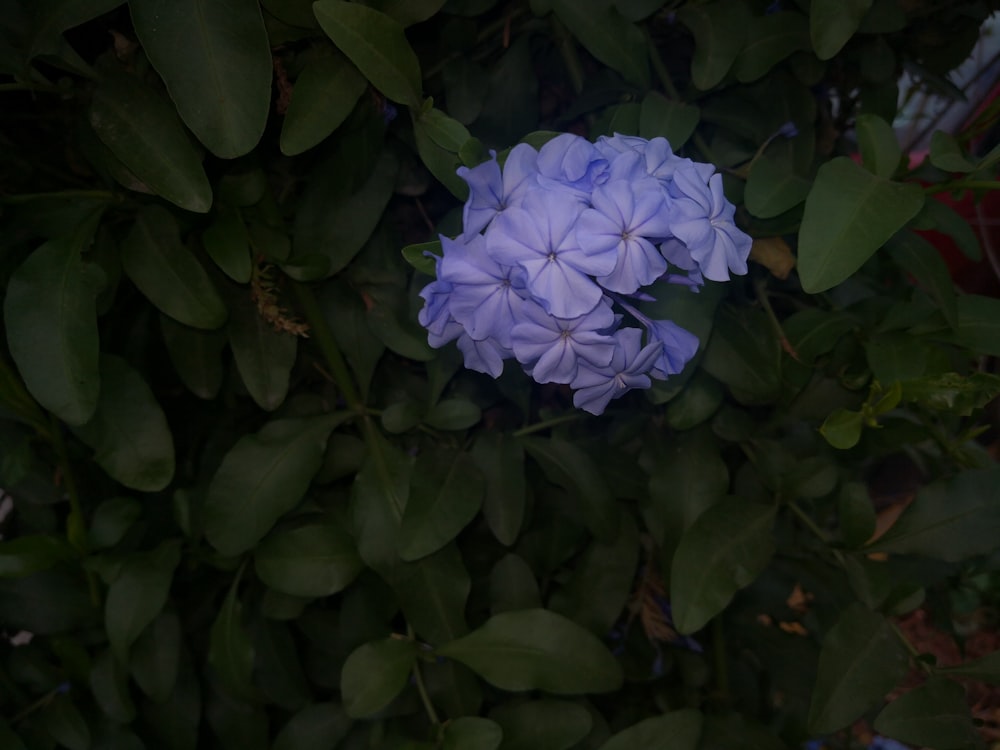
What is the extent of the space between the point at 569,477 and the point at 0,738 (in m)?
0.70

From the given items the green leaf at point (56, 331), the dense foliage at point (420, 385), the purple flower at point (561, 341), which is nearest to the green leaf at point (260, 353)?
the dense foliage at point (420, 385)

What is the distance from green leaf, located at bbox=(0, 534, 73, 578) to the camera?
0.85 meters

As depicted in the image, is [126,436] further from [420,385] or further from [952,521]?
[952,521]

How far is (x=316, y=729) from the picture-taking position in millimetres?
986

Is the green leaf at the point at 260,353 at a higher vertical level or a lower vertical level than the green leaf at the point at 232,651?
higher

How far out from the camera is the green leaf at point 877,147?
0.70 m

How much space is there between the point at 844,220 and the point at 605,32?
28cm

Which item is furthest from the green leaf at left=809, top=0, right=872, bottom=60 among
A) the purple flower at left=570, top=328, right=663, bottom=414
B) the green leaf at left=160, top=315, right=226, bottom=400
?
the green leaf at left=160, top=315, right=226, bottom=400

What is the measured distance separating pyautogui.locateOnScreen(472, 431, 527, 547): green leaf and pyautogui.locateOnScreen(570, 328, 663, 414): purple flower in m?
0.28

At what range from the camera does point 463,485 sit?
2.81 feet

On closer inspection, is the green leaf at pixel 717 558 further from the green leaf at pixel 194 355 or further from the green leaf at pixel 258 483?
the green leaf at pixel 194 355

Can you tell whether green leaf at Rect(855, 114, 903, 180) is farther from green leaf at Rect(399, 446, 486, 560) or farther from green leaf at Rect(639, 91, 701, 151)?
green leaf at Rect(399, 446, 486, 560)

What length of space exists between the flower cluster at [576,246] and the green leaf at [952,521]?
432mm

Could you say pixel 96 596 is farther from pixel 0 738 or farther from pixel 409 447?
pixel 409 447
